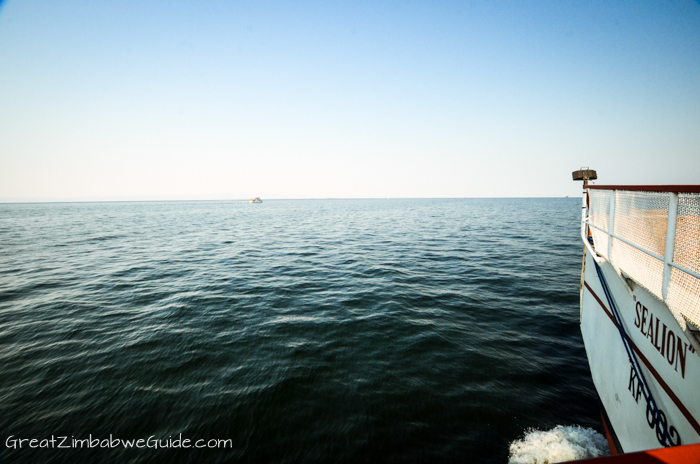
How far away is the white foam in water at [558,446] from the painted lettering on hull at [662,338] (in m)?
2.49

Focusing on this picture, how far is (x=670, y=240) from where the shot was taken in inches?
121

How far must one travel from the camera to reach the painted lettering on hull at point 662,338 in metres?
3.18

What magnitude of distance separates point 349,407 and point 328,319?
392cm

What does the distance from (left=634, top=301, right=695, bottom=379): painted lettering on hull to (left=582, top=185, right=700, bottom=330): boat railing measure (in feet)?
1.54

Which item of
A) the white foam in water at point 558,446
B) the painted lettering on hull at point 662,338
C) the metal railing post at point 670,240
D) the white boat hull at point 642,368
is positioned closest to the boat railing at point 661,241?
the metal railing post at point 670,240

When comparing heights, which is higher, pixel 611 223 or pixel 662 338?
pixel 611 223

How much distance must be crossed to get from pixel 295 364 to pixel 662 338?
6.80 metres

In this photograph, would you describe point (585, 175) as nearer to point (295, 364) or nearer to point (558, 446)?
point (558, 446)

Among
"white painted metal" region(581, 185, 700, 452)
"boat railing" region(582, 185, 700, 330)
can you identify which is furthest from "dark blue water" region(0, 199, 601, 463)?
"boat railing" region(582, 185, 700, 330)

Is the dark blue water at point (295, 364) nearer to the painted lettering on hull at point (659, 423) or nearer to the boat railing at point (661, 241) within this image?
the painted lettering on hull at point (659, 423)

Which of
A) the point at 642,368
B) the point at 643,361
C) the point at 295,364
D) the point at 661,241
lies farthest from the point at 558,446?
the point at 295,364

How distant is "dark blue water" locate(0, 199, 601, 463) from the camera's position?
5.40 metres

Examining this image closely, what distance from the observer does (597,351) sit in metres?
6.29

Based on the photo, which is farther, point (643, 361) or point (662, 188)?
point (643, 361)
